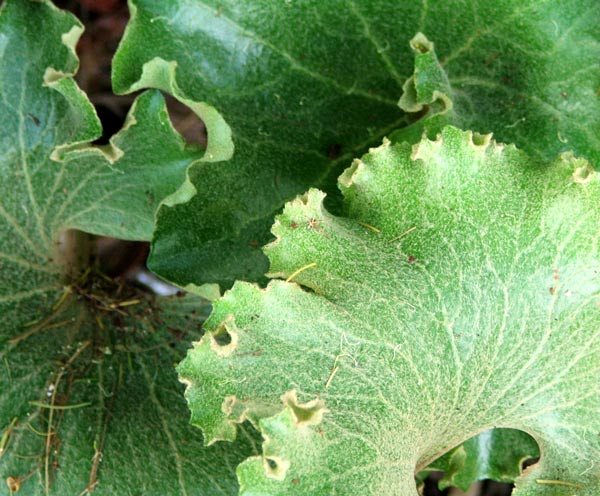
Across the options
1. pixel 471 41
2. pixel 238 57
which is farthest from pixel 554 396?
pixel 238 57

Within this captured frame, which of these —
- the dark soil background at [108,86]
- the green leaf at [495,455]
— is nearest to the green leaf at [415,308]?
the green leaf at [495,455]

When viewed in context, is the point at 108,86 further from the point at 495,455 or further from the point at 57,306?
the point at 495,455

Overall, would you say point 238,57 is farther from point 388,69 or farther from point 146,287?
point 146,287

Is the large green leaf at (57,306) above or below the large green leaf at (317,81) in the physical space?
below

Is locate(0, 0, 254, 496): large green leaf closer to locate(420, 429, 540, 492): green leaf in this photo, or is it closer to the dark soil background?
the dark soil background

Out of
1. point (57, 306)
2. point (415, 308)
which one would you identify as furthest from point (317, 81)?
point (57, 306)

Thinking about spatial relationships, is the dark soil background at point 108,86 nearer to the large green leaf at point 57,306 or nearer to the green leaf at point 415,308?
the large green leaf at point 57,306

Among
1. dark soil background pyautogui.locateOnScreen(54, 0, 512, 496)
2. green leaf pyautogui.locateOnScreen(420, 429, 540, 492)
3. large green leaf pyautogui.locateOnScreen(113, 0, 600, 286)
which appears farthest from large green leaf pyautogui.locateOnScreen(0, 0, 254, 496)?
green leaf pyautogui.locateOnScreen(420, 429, 540, 492)
